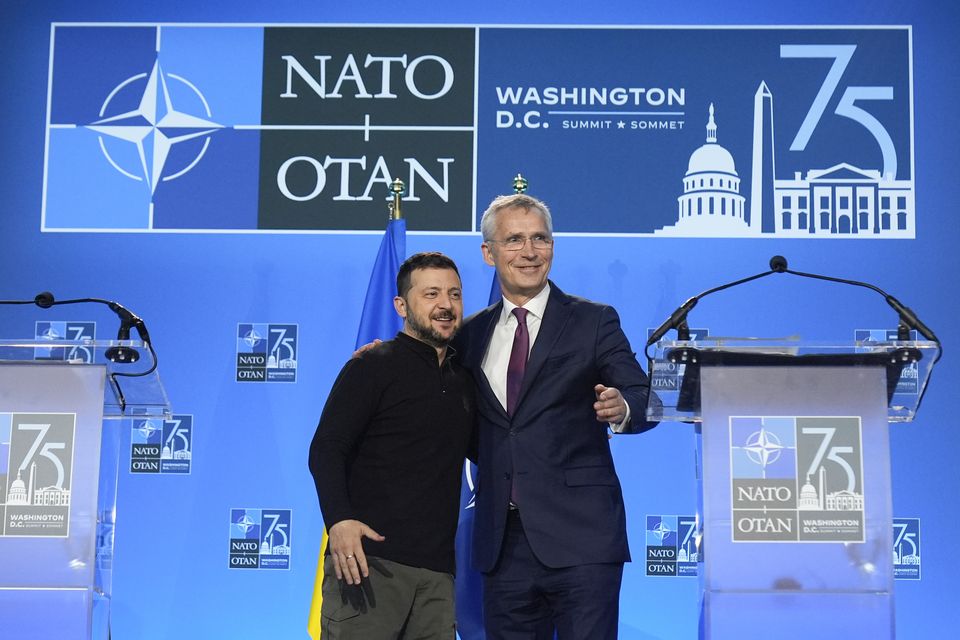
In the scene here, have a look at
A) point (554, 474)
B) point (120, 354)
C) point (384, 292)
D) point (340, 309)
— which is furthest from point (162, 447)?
point (554, 474)

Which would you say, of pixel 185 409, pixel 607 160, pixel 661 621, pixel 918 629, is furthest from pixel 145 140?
pixel 918 629

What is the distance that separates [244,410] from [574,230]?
67.0 inches

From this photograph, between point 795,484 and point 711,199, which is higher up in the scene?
point 711,199

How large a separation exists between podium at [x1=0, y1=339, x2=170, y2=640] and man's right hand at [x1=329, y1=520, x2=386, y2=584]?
0.55 metres

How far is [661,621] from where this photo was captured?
15.8 feet

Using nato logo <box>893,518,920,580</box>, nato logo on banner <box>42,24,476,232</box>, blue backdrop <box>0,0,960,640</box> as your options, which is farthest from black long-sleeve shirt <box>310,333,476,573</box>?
nato logo <box>893,518,920,580</box>

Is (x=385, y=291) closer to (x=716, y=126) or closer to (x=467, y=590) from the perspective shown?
(x=467, y=590)

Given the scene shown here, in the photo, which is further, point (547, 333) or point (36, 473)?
point (547, 333)

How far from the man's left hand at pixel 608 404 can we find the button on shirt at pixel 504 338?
346mm

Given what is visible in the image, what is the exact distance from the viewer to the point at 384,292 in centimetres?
466

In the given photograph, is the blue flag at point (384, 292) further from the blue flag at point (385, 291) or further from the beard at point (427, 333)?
the beard at point (427, 333)

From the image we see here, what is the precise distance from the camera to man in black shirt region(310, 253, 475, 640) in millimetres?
2738

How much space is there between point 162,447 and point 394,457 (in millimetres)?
2524

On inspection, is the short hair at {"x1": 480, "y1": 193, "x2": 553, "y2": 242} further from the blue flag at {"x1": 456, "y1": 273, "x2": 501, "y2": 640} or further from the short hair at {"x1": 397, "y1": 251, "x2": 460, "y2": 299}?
the blue flag at {"x1": 456, "y1": 273, "x2": 501, "y2": 640}
